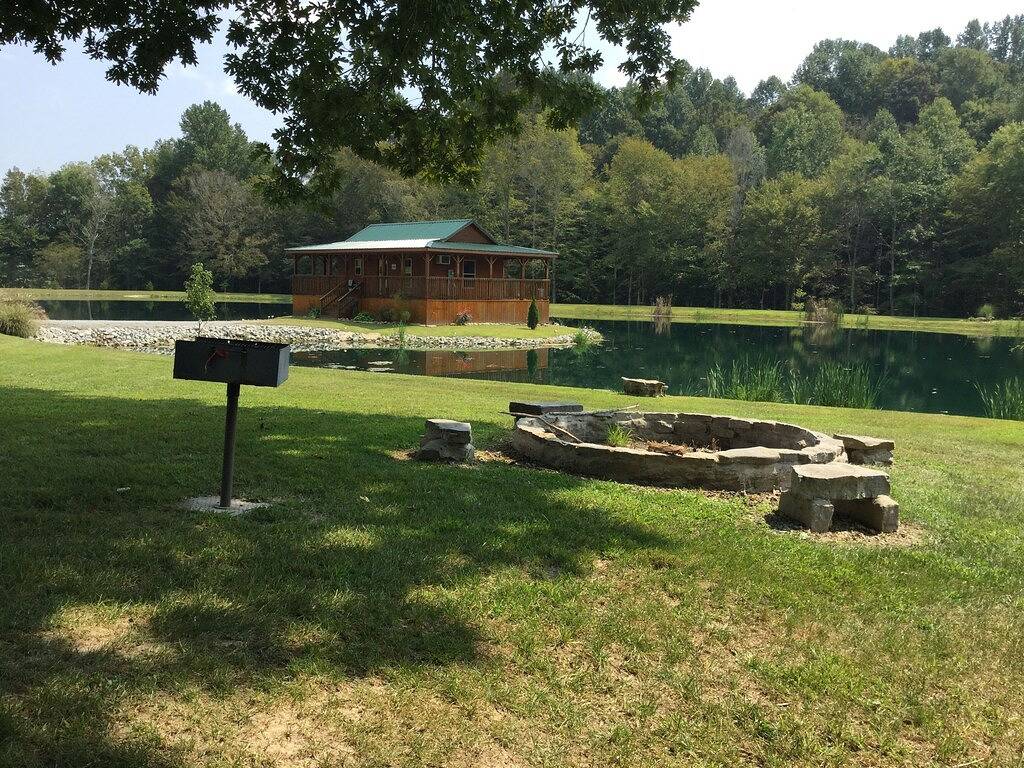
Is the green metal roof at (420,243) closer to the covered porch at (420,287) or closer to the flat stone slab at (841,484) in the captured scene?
the covered porch at (420,287)

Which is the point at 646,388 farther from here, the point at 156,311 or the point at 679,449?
the point at 156,311

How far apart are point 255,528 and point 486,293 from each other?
35075 millimetres

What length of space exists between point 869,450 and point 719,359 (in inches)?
822

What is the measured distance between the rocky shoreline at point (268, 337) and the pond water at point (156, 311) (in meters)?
9.97

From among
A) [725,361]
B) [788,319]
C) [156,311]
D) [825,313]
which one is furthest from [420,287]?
[788,319]

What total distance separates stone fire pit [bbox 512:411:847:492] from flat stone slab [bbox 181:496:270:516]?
3.04 metres

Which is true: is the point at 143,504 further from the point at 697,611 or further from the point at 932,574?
the point at 932,574

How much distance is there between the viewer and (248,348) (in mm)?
5184

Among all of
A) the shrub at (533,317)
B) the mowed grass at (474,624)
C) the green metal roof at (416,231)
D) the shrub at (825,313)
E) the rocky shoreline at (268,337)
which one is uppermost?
the green metal roof at (416,231)

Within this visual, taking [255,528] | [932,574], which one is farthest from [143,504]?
[932,574]

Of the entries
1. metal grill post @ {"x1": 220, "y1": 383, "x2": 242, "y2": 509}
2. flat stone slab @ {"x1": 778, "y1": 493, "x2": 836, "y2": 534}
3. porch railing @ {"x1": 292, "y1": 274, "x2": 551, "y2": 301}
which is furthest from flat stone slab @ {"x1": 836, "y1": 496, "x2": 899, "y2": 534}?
porch railing @ {"x1": 292, "y1": 274, "x2": 551, "y2": 301}

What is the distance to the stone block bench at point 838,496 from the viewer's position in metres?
6.13

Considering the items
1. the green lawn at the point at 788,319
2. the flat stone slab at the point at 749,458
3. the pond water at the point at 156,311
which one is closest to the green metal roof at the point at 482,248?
the pond water at the point at 156,311

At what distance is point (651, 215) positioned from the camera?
6338cm
